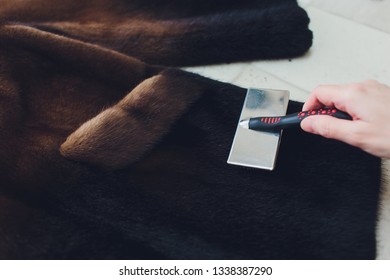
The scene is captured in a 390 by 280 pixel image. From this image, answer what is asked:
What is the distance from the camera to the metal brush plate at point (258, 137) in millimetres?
707

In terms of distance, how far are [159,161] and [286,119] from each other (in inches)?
8.7

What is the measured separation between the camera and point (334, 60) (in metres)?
0.91

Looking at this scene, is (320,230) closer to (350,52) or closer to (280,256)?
(280,256)

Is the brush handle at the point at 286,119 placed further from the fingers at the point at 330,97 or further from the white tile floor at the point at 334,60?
the white tile floor at the point at 334,60

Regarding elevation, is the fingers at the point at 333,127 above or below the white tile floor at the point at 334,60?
below

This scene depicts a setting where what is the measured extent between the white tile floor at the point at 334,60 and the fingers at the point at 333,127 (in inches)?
8.0

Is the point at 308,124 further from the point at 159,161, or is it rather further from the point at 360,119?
the point at 159,161

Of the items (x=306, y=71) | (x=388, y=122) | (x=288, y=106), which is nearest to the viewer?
(x=388, y=122)

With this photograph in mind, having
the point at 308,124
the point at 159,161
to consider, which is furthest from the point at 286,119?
the point at 159,161

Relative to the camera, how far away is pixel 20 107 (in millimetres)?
798

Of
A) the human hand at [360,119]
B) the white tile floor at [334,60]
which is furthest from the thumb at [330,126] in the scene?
the white tile floor at [334,60]
